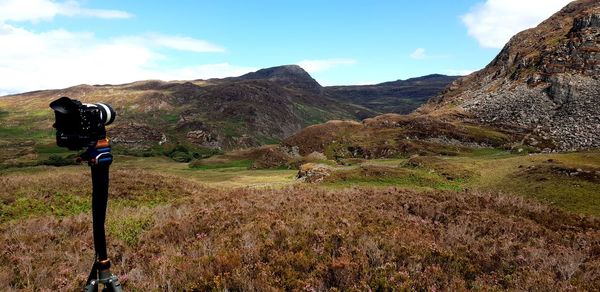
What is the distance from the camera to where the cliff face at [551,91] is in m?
65.5

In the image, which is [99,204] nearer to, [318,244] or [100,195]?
[100,195]

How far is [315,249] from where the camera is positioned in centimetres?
917

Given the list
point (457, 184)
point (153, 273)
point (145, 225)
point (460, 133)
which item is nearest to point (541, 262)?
point (153, 273)

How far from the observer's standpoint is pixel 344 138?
250ft

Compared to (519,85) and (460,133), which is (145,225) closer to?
(460,133)

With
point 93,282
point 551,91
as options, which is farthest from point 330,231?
point 551,91

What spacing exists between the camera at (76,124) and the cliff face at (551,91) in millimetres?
70495

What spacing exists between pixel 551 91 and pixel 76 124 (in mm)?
86728

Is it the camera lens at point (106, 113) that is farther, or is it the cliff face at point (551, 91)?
the cliff face at point (551, 91)

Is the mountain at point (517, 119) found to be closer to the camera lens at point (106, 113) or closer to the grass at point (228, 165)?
the grass at point (228, 165)

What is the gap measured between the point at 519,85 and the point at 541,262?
85800 millimetres

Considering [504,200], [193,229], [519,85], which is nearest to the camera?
[193,229]

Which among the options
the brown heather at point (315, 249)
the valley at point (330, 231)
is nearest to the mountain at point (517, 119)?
the valley at point (330, 231)

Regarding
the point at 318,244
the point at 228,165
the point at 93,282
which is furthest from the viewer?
the point at 228,165
